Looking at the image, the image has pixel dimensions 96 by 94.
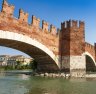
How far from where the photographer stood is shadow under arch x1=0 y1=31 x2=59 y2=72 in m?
12.3

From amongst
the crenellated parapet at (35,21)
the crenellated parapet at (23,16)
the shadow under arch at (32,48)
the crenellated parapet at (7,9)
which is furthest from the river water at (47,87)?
the crenellated parapet at (35,21)

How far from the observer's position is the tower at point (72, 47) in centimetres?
1748

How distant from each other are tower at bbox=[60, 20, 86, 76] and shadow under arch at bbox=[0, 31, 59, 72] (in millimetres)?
976

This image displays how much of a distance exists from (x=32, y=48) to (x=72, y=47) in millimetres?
3818

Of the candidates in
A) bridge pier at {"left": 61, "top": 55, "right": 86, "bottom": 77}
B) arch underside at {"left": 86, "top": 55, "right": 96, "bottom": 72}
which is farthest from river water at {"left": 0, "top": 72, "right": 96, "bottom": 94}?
arch underside at {"left": 86, "top": 55, "right": 96, "bottom": 72}

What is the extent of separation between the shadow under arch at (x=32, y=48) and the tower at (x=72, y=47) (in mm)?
976

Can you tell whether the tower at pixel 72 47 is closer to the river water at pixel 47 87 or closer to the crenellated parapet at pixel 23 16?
the crenellated parapet at pixel 23 16

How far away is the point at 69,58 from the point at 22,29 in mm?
5583

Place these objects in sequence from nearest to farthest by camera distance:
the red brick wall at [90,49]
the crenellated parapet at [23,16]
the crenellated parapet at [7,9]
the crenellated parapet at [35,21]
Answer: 1. the crenellated parapet at [7,9]
2. the crenellated parapet at [23,16]
3. the crenellated parapet at [35,21]
4. the red brick wall at [90,49]

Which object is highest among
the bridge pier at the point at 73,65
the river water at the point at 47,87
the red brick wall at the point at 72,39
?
the red brick wall at the point at 72,39

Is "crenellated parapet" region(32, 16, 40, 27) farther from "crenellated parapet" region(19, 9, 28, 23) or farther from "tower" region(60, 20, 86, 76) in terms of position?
"tower" region(60, 20, 86, 76)

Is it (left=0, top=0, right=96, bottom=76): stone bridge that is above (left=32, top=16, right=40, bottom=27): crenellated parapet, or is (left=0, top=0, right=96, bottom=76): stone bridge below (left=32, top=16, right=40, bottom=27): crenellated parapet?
below

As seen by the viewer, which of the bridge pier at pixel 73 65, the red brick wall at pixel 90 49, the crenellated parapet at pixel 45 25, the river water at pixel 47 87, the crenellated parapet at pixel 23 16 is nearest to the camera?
the river water at pixel 47 87

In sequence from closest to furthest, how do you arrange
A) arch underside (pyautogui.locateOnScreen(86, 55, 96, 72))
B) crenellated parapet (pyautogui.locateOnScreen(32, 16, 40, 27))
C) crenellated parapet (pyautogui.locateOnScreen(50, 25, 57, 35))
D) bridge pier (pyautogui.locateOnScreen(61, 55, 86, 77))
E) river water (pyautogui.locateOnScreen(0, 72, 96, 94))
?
river water (pyautogui.locateOnScreen(0, 72, 96, 94)), crenellated parapet (pyautogui.locateOnScreen(32, 16, 40, 27)), crenellated parapet (pyautogui.locateOnScreen(50, 25, 57, 35)), bridge pier (pyautogui.locateOnScreen(61, 55, 86, 77)), arch underside (pyautogui.locateOnScreen(86, 55, 96, 72))
